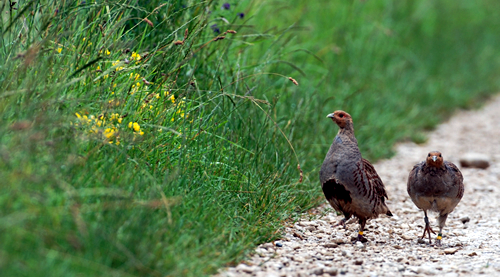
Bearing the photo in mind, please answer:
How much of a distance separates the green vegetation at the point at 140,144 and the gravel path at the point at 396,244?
19 centimetres

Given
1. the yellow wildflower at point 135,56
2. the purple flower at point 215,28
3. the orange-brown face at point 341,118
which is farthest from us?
the purple flower at point 215,28

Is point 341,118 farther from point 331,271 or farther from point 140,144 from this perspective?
point 140,144

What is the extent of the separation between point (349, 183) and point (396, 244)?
2.36ft

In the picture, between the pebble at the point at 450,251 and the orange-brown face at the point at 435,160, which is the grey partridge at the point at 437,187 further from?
the pebble at the point at 450,251

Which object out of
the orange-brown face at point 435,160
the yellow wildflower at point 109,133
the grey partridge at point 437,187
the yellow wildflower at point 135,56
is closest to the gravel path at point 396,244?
the grey partridge at point 437,187

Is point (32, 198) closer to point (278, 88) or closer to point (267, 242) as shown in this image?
point (267, 242)

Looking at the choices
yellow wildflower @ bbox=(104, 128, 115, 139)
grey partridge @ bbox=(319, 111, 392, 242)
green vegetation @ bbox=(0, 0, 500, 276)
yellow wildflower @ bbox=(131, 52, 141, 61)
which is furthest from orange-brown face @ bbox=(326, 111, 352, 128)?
yellow wildflower @ bbox=(104, 128, 115, 139)

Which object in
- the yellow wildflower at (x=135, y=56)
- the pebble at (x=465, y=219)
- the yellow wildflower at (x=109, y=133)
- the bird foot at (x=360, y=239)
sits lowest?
the yellow wildflower at (x=109, y=133)

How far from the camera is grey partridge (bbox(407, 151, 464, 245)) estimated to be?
499 cm

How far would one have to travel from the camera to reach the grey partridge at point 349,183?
4.64 metres

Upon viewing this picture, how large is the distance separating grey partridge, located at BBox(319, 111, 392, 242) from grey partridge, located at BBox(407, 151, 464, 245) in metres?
0.47

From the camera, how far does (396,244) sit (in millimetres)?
4859

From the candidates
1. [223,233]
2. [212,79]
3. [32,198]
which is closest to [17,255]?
[32,198]

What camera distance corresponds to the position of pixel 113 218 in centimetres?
325
